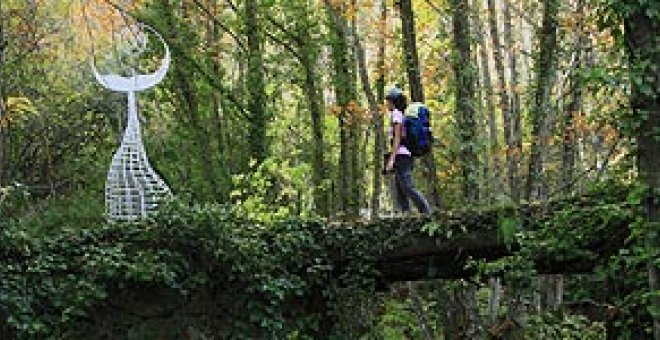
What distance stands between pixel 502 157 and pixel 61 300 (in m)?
6.48

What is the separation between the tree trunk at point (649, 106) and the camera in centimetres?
548

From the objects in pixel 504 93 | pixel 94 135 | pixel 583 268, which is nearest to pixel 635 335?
pixel 583 268

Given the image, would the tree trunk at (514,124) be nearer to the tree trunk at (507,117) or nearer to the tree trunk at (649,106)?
the tree trunk at (507,117)

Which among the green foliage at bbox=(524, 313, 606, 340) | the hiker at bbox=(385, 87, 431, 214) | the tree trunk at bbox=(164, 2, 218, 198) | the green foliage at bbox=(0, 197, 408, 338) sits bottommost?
the green foliage at bbox=(524, 313, 606, 340)

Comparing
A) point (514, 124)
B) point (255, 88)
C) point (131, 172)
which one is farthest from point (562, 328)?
point (255, 88)

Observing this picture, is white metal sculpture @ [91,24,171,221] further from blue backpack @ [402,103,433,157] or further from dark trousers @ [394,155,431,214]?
blue backpack @ [402,103,433,157]

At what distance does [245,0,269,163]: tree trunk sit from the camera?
1394cm

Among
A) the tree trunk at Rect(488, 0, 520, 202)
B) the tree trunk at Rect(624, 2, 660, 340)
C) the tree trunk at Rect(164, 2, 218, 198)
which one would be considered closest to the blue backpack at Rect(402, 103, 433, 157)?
the tree trunk at Rect(624, 2, 660, 340)

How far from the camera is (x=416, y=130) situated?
7.88m

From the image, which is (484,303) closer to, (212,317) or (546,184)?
(546,184)

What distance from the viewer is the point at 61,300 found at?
24.9ft

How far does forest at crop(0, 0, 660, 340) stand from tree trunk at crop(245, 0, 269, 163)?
0.11 ft

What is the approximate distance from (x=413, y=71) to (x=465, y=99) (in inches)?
25.2

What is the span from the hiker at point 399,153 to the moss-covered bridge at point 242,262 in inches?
12.4
